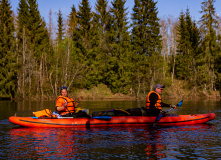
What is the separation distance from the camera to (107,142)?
976 cm

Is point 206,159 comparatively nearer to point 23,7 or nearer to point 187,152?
point 187,152

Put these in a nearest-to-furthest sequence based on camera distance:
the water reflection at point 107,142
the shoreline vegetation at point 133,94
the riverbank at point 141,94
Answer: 1. the water reflection at point 107,142
2. the shoreline vegetation at point 133,94
3. the riverbank at point 141,94

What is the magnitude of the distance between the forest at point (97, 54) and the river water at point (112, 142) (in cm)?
2381

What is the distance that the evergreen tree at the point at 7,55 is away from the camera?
1390 inches

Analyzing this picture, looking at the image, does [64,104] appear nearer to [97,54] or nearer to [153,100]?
[153,100]

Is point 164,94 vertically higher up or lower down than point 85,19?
lower down

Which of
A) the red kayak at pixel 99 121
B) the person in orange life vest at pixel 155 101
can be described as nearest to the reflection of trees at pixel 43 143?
the red kayak at pixel 99 121

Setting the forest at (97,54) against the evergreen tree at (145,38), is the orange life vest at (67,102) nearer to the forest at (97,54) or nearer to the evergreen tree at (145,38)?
the forest at (97,54)

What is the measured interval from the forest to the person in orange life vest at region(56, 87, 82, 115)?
74.0ft

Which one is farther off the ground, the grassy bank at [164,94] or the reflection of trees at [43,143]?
the grassy bank at [164,94]

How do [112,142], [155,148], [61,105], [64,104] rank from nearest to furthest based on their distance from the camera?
[155,148] < [112,142] < [64,104] < [61,105]

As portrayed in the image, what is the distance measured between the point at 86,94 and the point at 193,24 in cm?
2070

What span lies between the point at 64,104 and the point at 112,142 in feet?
11.8

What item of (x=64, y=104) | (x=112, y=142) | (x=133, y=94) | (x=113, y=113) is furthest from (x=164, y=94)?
(x=112, y=142)
